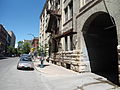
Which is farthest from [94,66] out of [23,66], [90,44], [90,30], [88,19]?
[23,66]

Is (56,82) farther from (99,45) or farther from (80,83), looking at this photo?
(99,45)

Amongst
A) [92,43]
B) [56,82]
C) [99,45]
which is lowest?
[56,82]

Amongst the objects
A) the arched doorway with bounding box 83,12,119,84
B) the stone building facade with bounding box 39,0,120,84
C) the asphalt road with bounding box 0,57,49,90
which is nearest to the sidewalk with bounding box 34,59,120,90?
the asphalt road with bounding box 0,57,49,90

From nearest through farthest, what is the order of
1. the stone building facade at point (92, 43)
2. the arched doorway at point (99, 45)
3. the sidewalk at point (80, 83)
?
the sidewalk at point (80, 83)
the stone building facade at point (92, 43)
the arched doorway at point (99, 45)

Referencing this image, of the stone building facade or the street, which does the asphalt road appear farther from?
the stone building facade

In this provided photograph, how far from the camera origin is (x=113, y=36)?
14.6 meters

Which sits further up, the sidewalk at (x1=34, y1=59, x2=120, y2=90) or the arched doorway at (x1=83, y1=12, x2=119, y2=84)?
the arched doorway at (x1=83, y1=12, x2=119, y2=84)

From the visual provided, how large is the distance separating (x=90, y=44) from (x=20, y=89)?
8.05 metres

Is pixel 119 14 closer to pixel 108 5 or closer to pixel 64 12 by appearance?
pixel 108 5

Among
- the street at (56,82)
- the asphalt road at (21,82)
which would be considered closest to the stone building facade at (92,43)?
the street at (56,82)

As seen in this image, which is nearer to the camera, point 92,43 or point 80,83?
point 80,83

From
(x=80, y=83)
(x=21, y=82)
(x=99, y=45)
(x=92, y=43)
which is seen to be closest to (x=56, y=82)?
(x=80, y=83)

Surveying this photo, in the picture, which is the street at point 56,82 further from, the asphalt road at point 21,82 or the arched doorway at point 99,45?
the arched doorway at point 99,45

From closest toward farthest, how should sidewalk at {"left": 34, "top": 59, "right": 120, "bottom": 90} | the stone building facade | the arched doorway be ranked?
sidewalk at {"left": 34, "top": 59, "right": 120, "bottom": 90}
the stone building facade
the arched doorway
